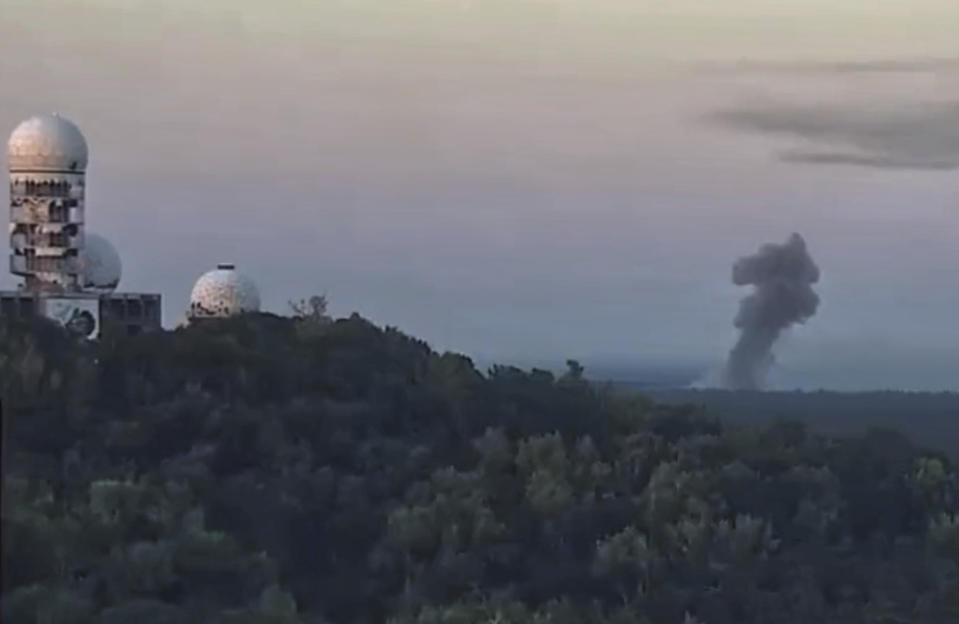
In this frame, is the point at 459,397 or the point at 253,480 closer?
the point at 253,480

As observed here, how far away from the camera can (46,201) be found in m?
43.5

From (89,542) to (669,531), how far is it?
33.0ft

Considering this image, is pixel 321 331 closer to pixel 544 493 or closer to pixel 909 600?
pixel 544 493

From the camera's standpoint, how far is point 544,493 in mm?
32562

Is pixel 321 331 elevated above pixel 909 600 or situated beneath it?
elevated above

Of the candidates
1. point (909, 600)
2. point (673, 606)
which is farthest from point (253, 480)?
point (909, 600)

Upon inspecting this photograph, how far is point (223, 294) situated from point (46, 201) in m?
5.14

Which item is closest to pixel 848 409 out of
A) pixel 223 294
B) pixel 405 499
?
pixel 223 294

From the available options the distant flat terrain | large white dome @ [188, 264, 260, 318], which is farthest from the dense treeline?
the distant flat terrain

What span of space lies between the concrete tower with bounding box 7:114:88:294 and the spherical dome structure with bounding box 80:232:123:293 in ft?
2.74

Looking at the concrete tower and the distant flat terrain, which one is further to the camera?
the distant flat terrain

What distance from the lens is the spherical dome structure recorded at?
4494cm

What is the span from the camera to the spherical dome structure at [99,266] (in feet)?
147

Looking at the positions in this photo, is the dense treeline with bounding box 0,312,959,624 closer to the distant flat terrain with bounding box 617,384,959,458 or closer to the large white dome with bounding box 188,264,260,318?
the large white dome with bounding box 188,264,260,318
